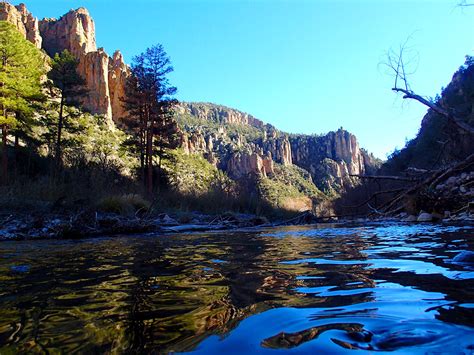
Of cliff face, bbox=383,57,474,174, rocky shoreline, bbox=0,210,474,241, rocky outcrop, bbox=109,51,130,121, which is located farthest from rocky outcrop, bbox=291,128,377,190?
rocky shoreline, bbox=0,210,474,241

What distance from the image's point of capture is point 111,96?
82062mm

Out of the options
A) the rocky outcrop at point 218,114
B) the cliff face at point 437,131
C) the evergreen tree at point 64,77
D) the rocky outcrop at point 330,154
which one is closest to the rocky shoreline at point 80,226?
the cliff face at point 437,131

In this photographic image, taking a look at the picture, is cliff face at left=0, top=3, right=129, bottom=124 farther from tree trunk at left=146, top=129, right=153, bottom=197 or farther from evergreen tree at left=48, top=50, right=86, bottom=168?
tree trunk at left=146, top=129, right=153, bottom=197

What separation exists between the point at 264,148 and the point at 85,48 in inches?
2121

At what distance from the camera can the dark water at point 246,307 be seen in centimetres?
102

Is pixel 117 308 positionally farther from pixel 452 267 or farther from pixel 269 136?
pixel 269 136

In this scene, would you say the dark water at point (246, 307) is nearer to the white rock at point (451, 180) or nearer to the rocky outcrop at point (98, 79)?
the white rock at point (451, 180)

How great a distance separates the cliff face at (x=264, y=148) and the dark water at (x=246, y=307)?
79.5 m

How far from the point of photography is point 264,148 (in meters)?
108

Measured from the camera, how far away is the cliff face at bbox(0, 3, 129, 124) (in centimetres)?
7725

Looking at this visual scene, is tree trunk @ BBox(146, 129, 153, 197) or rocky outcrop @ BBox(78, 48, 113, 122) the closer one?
tree trunk @ BBox(146, 129, 153, 197)

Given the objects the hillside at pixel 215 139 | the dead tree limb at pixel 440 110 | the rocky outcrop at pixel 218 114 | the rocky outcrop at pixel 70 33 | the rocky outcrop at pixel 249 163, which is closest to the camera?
the dead tree limb at pixel 440 110

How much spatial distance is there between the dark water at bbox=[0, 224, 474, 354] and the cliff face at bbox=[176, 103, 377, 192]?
7948 cm

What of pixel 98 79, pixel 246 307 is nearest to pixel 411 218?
pixel 246 307
